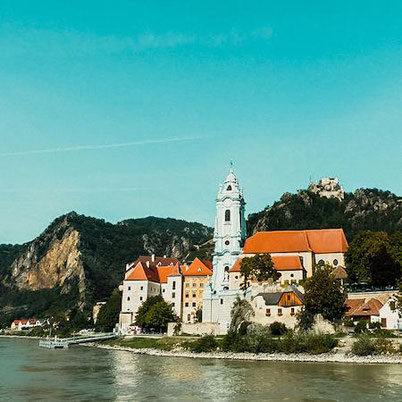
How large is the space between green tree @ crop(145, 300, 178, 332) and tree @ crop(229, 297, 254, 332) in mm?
16832

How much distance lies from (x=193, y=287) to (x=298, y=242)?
22.1 meters

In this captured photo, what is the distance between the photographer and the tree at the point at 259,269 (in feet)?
206

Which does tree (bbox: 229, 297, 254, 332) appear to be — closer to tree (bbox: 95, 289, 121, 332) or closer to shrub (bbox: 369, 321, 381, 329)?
shrub (bbox: 369, 321, 381, 329)

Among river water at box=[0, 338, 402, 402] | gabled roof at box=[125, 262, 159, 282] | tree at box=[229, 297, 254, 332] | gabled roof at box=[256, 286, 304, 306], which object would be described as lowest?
river water at box=[0, 338, 402, 402]

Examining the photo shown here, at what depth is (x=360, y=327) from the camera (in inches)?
2010

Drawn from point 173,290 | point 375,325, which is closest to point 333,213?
point 173,290

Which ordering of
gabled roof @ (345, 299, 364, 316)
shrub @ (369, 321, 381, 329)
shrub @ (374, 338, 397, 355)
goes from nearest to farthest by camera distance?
shrub @ (374, 338, 397, 355) < shrub @ (369, 321, 381, 329) < gabled roof @ (345, 299, 364, 316)

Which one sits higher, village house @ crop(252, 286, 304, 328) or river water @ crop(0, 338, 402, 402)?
village house @ crop(252, 286, 304, 328)

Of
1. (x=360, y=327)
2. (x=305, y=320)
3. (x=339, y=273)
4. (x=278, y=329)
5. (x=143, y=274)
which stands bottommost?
(x=278, y=329)

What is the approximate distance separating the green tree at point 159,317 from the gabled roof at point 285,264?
42.0ft

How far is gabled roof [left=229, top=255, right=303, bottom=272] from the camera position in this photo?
222 ft

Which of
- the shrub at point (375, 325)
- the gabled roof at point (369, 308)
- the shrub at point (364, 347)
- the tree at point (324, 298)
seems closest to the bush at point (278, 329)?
the tree at point (324, 298)

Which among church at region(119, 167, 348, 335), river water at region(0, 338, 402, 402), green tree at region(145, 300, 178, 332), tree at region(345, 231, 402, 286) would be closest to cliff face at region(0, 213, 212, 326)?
church at region(119, 167, 348, 335)

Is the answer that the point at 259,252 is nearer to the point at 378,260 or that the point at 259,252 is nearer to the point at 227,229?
the point at 227,229
